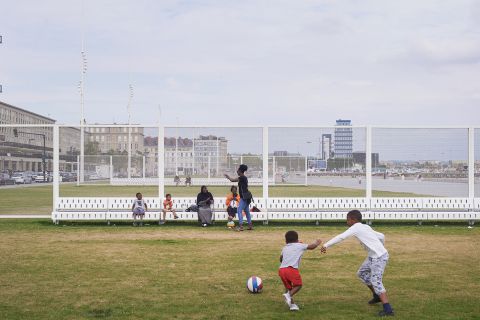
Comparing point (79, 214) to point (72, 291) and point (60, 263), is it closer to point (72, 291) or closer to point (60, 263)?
point (60, 263)

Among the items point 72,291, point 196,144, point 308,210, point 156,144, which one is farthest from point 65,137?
point 72,291

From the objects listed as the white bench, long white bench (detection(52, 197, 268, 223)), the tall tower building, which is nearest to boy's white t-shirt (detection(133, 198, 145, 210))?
long white bench (detection(52, 197, 268, 223))

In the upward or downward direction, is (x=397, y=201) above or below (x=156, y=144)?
below

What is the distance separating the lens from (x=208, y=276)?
34.1 feet

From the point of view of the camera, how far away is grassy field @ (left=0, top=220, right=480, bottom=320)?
788 cm

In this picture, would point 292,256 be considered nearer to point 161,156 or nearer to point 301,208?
point 301,208

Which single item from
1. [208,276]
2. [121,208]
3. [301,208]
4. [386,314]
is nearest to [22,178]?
[121,208]

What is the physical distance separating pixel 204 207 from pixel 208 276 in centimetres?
882

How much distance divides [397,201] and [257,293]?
1225cm

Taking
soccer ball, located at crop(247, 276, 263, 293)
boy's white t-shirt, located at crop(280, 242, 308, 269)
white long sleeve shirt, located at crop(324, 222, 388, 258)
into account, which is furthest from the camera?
soccer ball, located at crop(247, 276, 263, 293)

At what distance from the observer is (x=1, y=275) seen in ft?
34.1

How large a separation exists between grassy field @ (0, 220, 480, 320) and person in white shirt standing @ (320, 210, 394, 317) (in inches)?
13.4

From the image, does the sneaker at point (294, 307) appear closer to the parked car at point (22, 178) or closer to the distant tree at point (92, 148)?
the distant tree at point (92, 148)

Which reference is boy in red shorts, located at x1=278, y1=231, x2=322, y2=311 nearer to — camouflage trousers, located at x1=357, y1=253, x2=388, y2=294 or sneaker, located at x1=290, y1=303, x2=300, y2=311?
sneaker, located at x1=290, y1=303, x2=300, y2=311
